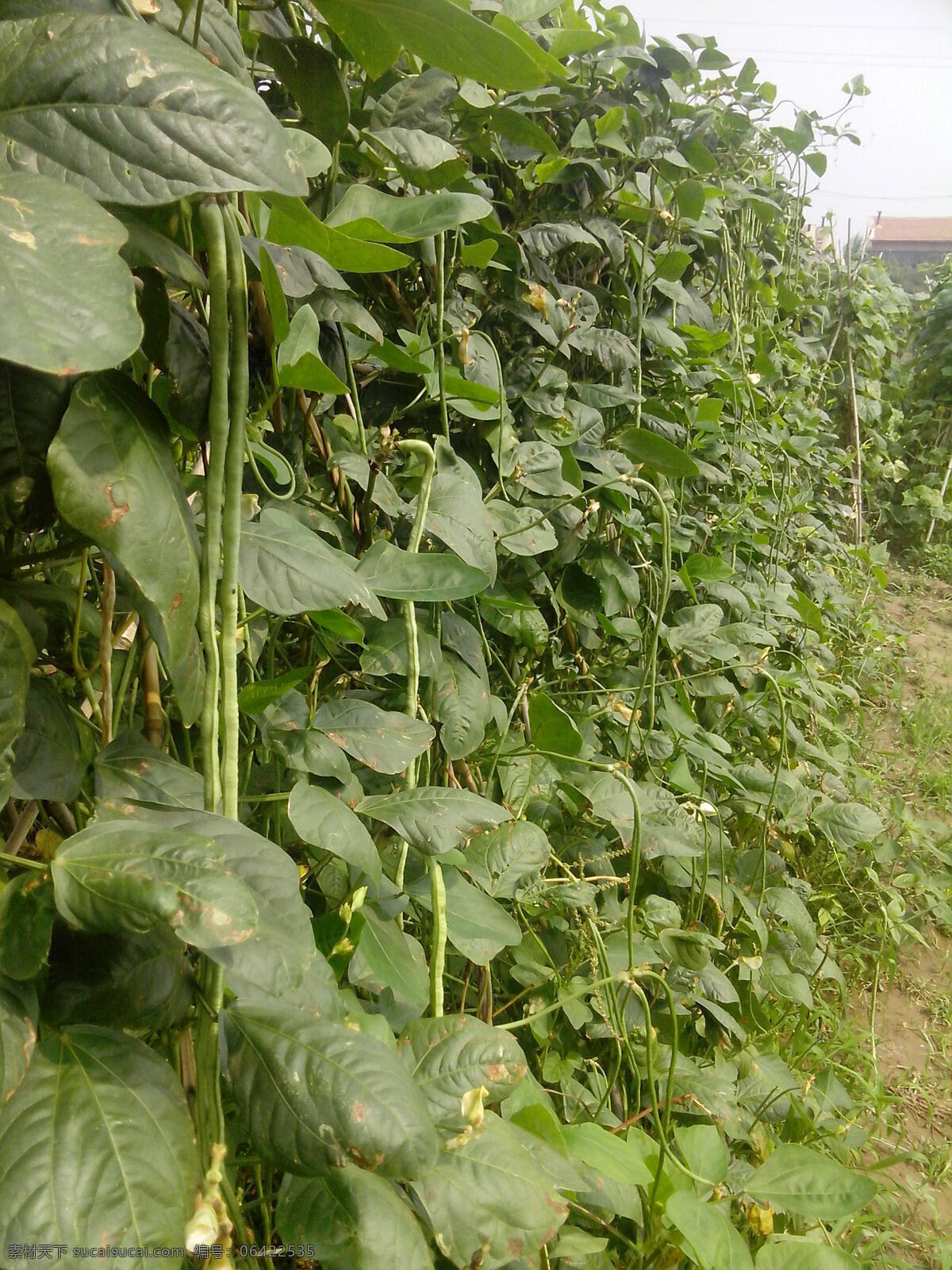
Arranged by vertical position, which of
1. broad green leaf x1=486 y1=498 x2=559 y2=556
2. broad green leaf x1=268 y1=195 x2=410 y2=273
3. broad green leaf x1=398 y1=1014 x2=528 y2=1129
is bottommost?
broad green leaf x1=398 y1=1014 x2=528 y2=1129

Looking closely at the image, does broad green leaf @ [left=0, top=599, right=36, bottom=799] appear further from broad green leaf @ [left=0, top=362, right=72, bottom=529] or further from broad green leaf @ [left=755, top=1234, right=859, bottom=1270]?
broad green leaf @ [left=755, top=1234, right=859, bottom=1270]

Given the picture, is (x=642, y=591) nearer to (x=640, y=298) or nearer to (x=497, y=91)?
(x=640, y=298)

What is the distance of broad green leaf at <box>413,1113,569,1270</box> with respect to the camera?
0.43 metres

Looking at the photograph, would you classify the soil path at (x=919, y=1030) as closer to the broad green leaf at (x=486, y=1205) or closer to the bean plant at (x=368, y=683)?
the bean plant at (x=368, y=683)

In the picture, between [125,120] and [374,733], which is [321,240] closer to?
[125,120]

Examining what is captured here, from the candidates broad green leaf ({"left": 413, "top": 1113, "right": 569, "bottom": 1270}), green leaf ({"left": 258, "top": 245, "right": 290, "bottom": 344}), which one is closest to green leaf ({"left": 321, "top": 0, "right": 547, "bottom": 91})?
green leaf ({"left": 258, "top": 245, "right": 290, "bottom": 344})

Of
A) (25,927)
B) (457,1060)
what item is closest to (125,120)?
(25,927)

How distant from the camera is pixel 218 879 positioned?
0.95 ft

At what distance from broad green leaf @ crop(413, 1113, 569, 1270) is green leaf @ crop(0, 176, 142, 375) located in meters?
0.44

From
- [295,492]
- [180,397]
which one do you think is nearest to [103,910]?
[180,397]

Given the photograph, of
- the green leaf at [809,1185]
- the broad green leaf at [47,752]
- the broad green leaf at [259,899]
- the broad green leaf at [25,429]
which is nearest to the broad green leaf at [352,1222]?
the broad green leaf at [259,899]

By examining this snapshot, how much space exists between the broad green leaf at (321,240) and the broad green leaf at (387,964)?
43 cm

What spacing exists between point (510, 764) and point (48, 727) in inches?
24.4

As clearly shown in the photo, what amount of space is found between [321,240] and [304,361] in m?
0.09
